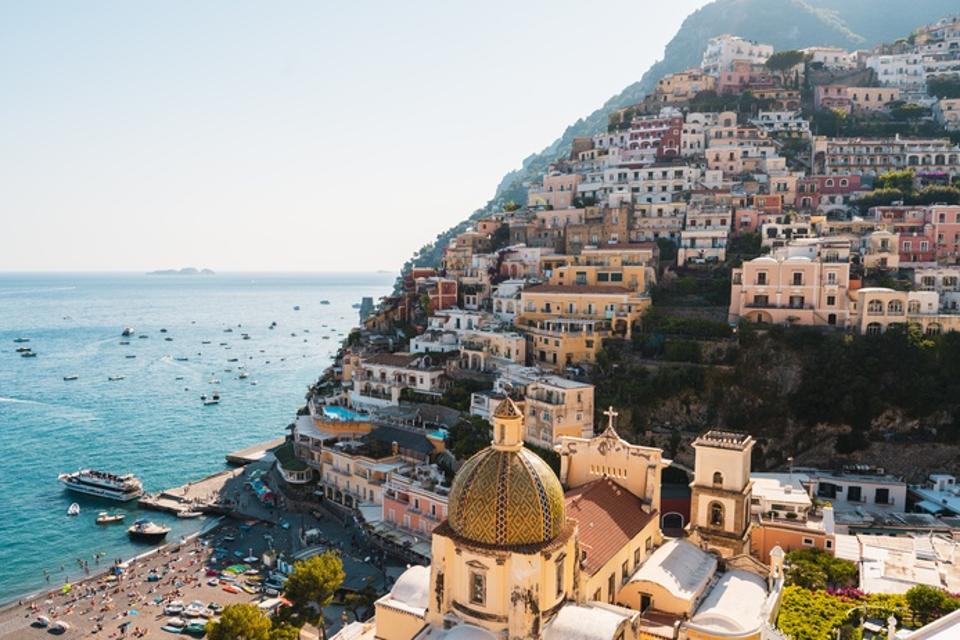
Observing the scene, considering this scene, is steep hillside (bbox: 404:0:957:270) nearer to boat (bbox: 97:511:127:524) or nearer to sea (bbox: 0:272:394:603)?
sea (bbox: 0:272:394:603)

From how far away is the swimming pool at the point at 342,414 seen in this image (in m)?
57.1

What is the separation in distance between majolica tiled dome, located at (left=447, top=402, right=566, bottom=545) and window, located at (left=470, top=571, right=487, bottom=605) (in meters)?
1.11

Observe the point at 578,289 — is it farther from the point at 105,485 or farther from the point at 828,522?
the point at 105,485

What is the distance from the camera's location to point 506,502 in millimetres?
19328

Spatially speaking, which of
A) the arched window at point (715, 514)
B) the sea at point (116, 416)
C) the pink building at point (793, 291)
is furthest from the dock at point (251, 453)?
the arched window at point (715, 514)

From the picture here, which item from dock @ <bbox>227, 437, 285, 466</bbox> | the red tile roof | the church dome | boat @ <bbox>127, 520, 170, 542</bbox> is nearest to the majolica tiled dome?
the church dome

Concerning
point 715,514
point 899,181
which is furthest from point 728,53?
point 715,514

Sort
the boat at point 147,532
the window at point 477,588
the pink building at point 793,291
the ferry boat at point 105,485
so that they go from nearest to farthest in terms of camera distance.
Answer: the window at point 477,588 → the boat at point 147,532 → the pink building at point 793,291 → the ferry boat at point 105,485

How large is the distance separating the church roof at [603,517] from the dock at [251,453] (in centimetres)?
4725

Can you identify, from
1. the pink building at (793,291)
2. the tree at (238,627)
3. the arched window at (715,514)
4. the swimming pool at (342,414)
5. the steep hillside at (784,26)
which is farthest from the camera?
the steep hillside at (784,26)

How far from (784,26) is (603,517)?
160 meters

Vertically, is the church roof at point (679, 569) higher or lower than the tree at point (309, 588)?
higher

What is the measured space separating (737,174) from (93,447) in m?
74.1

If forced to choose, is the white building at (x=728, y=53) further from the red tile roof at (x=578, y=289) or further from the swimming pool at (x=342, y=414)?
the swimming pool at (x=342, y=414)
